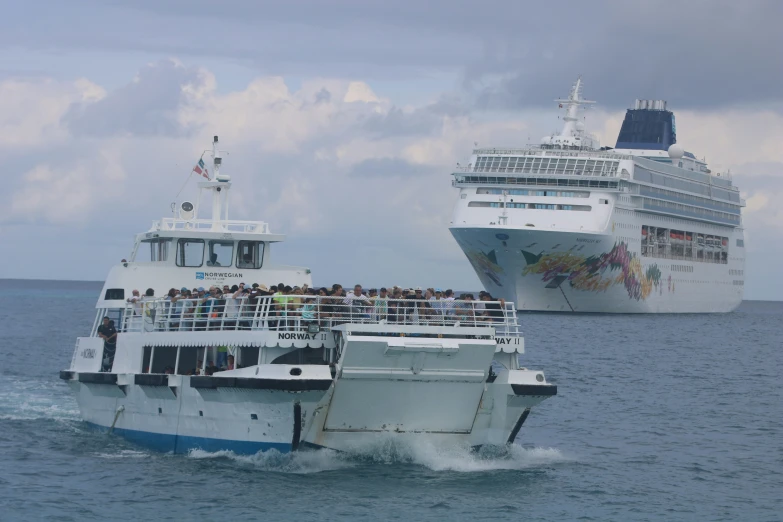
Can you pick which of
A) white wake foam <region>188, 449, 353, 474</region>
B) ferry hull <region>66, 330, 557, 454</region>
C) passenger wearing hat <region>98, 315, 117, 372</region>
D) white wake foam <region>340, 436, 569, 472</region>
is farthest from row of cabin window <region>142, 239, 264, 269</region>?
white wake foam <region>340, 436, 569, 472</region>

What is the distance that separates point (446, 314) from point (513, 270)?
62.8 metres

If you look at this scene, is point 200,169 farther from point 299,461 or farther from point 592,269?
point 592,269

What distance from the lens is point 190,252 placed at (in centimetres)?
2805

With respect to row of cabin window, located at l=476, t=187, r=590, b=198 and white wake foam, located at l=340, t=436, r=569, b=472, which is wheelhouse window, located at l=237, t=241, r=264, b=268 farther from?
row of cabin window, located at l=476, t=187, r=590, b=198

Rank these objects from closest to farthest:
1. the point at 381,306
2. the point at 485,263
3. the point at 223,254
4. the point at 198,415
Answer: the point at 381,306
the point at 198,415
the point at 223,254
the point at 485,263

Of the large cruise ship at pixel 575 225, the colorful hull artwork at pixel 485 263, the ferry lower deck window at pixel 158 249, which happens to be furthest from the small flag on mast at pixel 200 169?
the colorful hull artwork at pixel 485 263

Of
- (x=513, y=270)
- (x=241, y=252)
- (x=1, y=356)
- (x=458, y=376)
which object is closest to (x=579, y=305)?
(x=513, y=270)

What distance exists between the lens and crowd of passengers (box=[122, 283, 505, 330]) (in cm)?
2153

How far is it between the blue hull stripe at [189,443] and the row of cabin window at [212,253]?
415 cm

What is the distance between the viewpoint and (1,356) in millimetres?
50062

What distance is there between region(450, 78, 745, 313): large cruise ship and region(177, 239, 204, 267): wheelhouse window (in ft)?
178

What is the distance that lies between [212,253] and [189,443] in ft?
19.3

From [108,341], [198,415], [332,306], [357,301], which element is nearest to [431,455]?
[357,301]

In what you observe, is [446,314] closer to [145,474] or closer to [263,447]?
[263,447]
